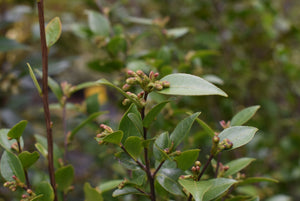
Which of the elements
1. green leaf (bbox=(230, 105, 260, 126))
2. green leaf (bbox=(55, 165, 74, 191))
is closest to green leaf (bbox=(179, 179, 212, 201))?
green leaf (bbox=(230, 105, 260, 126))

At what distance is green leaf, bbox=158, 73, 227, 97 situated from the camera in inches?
13.3

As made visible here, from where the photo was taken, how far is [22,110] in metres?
1.32

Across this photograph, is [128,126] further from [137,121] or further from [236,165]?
[236,165]

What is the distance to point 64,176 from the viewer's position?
517 millimetres

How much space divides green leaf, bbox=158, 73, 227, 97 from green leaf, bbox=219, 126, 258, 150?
81 mm

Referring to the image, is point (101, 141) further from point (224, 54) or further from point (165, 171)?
point (224, 54)

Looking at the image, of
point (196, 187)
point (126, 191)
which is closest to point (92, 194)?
point (126, 191)

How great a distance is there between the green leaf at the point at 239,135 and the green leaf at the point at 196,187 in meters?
0.06

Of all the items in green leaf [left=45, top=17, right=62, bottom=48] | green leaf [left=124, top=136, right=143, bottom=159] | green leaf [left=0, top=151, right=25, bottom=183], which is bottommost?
green leaf [left=0, top=151, right=25, bottom=183]

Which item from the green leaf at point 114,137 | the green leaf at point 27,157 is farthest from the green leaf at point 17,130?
the green leaf at point 114,137

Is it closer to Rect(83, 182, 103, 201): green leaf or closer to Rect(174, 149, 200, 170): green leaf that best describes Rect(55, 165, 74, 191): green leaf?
Rect(83, 182, 103, 201): green leaf

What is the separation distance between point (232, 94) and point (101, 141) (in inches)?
36.1

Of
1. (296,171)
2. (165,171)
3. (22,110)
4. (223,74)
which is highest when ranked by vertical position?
(165,171)

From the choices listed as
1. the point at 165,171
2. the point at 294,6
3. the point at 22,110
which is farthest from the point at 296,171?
the point at 294,6
